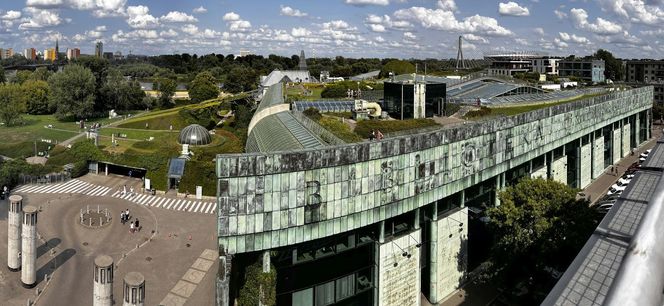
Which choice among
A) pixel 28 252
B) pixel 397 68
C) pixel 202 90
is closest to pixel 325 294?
pixel 28 252

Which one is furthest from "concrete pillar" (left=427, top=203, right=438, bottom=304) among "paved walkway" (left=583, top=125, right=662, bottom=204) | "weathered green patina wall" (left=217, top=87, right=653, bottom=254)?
"paved walkway" (left=583, top=125, right=662, bottom=204)

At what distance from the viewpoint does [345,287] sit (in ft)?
98.9

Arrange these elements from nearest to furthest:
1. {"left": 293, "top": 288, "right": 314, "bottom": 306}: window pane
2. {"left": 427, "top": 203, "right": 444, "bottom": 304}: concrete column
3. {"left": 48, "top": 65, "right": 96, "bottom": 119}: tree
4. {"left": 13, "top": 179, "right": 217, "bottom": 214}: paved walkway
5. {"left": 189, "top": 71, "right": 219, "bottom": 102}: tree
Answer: {"left": 293, "top": 288, "right": 314, "bottom": 306}: window pane, {"left": 427, "top": 203, "right": 444, "bottom": 304}: concrete column, {"left": 13, "top": 179, "right": 217, "bottom": 214}: paved walkway, {"left": 48, "top": 65, "right": 96, "bottom": 119}: tree, {"left": 189, "top": 71, "right": 219, "bottom": 102}: tree

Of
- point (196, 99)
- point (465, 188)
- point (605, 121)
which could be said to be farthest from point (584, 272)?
point (196, 99)

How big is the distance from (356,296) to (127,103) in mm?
111306

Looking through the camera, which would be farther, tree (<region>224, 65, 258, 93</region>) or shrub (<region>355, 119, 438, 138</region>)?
tree (<region>224, 65, 258, 93</region>)

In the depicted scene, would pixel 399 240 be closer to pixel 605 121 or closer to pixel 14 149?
pixel 605 121

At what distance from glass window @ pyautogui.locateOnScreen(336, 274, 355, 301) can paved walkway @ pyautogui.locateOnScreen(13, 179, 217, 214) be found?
29466 mm

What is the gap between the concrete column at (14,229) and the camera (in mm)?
38375

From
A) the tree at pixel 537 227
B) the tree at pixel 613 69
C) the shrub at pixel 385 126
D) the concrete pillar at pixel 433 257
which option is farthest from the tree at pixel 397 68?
the tree at pixel 537 227

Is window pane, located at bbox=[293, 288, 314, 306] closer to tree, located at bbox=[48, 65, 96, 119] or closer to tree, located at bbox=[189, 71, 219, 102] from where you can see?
tree, located at bbox=[48, 65, 96, 119]

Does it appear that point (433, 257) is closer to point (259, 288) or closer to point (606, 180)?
point (259, 288)

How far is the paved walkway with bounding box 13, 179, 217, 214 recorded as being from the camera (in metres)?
58.4

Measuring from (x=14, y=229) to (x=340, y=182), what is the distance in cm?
2701
